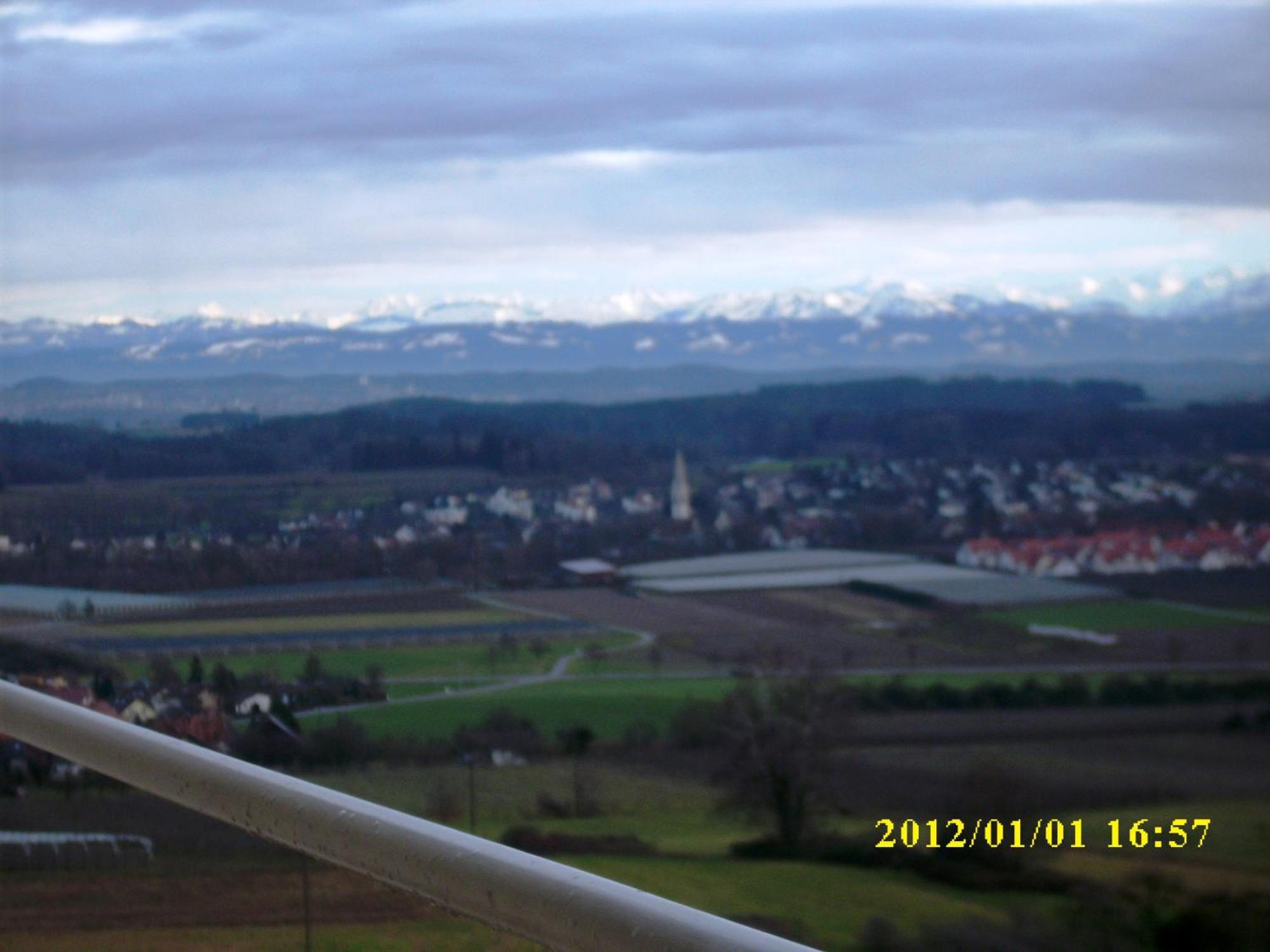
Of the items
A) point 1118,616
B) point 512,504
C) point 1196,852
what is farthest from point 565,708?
point 1118,616

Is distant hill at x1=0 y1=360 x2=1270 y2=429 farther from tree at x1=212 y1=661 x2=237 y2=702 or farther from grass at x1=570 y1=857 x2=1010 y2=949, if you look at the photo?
grass at x1=570 y1=857 x2=1010 y2=949

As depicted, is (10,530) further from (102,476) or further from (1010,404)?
(1010,404)

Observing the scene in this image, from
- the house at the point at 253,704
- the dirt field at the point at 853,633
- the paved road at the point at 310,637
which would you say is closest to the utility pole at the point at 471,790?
the house at the point at 253,704

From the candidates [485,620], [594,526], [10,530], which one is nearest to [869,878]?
[485,620]

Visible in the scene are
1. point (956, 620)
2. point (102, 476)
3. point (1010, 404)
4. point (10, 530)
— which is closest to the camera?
point (10, 530)

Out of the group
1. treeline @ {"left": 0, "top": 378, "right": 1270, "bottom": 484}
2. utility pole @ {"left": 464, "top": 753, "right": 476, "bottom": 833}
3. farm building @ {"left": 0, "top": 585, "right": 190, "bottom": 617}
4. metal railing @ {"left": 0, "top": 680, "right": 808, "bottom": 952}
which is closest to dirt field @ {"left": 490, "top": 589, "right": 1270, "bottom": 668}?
treeline @ {"left": 0, "top": 378, "right": 1270, "bottom": 484}
